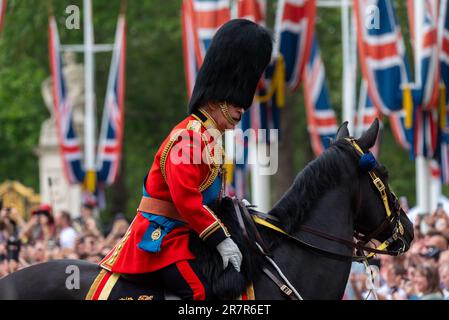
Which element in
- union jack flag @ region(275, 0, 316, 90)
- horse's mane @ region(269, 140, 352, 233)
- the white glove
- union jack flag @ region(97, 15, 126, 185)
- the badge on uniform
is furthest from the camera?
union jack flag @ region(97, 15, 126, 185)

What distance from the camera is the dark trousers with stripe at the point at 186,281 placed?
654 cm

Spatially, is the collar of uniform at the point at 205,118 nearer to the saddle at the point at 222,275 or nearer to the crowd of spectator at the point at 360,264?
the saddle at the point at 222,275

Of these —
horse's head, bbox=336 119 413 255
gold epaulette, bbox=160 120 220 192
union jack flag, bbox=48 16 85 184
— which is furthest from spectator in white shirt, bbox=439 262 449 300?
union jack flag, bbox=48 16 85 184

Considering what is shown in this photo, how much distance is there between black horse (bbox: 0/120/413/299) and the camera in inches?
262

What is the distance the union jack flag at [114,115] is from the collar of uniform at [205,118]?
15.5 meters

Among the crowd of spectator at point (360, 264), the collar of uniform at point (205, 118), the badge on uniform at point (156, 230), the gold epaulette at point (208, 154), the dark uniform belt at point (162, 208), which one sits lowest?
the crowd of spectator at point (360, 264)

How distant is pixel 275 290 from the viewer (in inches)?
263

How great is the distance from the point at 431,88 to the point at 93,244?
532 cm

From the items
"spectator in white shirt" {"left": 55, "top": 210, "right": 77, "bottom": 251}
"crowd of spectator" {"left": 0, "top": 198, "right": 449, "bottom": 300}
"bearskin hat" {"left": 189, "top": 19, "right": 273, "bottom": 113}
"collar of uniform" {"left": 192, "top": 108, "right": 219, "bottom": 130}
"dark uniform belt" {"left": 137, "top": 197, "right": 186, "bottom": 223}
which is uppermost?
"bearskin hat" {"left": 189, "top": 19, "right": 273, "bottom": 113}

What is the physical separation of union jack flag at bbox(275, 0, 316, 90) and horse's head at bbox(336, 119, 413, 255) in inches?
357

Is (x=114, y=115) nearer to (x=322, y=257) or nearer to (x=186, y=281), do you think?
(x=322, y=257)

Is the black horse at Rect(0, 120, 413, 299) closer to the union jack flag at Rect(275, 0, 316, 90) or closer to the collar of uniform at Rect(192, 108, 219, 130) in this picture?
the collar of uniform at Rect(192, 108, 219, 130)

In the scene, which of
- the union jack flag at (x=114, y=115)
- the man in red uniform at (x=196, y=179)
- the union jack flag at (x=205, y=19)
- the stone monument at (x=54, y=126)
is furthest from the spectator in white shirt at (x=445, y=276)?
the stone monument at (x=54, y=126)

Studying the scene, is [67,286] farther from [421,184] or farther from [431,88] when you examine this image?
[421,184]
